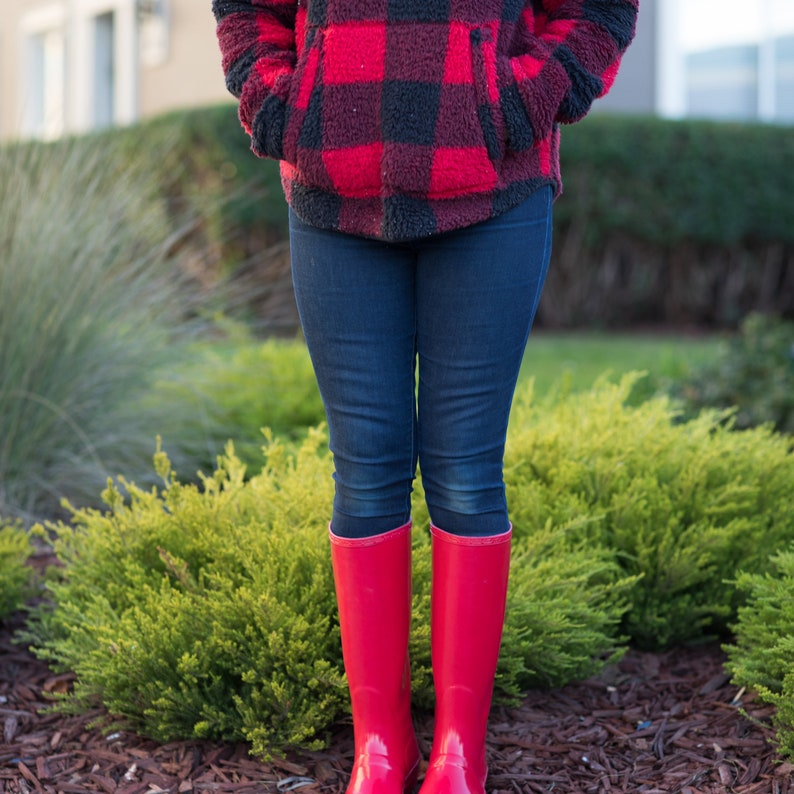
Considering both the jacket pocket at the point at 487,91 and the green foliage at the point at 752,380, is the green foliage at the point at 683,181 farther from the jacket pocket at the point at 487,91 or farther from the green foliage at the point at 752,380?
the jacket pocket at the point at 487,91

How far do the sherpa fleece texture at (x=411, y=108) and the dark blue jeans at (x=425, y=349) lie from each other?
0.06 m

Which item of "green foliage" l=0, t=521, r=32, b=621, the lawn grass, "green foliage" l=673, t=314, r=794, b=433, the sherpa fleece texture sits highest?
the sherpa fleece texture

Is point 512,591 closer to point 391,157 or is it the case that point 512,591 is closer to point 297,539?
point 297,539

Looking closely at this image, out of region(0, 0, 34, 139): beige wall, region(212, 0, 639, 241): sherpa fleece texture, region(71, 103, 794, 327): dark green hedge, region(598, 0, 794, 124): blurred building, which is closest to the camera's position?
region(212, 0, 639, 241): sherpa fleece texture

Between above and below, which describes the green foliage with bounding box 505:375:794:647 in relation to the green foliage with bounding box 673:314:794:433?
above

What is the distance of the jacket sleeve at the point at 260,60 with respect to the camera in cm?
166

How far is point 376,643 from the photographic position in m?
1.84

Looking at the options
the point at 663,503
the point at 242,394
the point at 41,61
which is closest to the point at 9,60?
the point at 41,61

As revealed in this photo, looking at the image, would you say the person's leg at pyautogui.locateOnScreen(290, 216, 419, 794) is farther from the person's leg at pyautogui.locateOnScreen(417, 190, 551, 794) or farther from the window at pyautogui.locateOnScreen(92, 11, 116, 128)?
the window at pyautogui.locateOnScreen(92, 11, 116, 128)

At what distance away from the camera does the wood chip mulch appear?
2016mm

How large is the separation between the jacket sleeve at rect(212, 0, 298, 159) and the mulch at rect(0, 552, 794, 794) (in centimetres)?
119

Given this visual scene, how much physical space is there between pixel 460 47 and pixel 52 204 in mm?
2450

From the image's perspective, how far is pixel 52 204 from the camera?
12.1 ft

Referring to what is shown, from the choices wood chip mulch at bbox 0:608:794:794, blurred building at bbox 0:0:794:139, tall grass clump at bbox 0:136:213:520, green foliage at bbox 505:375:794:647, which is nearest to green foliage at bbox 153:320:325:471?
tall grass clump at bbox 0:136:213:520
